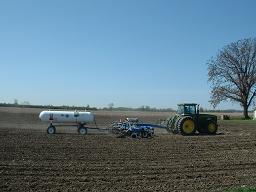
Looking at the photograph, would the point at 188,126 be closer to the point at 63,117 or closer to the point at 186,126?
the point at 186,126

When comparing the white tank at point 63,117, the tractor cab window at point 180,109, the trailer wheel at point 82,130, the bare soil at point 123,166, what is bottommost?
the bare soil at point 123,166

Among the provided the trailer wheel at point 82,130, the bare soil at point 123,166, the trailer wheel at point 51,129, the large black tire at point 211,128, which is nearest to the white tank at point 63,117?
the trailer wheel at point 82,130

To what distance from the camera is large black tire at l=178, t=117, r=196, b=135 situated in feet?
107

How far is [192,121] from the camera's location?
32938 millimetres

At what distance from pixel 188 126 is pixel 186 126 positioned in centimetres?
13

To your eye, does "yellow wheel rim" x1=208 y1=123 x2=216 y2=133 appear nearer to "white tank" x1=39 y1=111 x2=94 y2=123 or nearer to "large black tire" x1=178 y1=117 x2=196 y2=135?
"large black tire" x1=178 y1=117 x2=196 y2=135

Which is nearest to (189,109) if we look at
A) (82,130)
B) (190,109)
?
(190,109)

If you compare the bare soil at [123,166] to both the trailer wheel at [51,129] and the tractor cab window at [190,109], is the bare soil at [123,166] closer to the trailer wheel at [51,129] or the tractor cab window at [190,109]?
the trailer wheel at [51,129]

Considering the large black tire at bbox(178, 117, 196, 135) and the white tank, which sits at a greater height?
the white tank

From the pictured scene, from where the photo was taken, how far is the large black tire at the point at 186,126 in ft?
107

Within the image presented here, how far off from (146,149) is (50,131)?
1268cm

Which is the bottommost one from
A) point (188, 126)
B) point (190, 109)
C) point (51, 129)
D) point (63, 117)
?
point (51, 129)

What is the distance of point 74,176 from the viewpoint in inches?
567

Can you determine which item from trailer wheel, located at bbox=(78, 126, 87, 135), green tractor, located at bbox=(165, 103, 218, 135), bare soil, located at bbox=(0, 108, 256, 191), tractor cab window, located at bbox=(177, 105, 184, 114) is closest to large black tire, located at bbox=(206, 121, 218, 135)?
green tractor, located at bbox=(165, 103, 218, 135)
